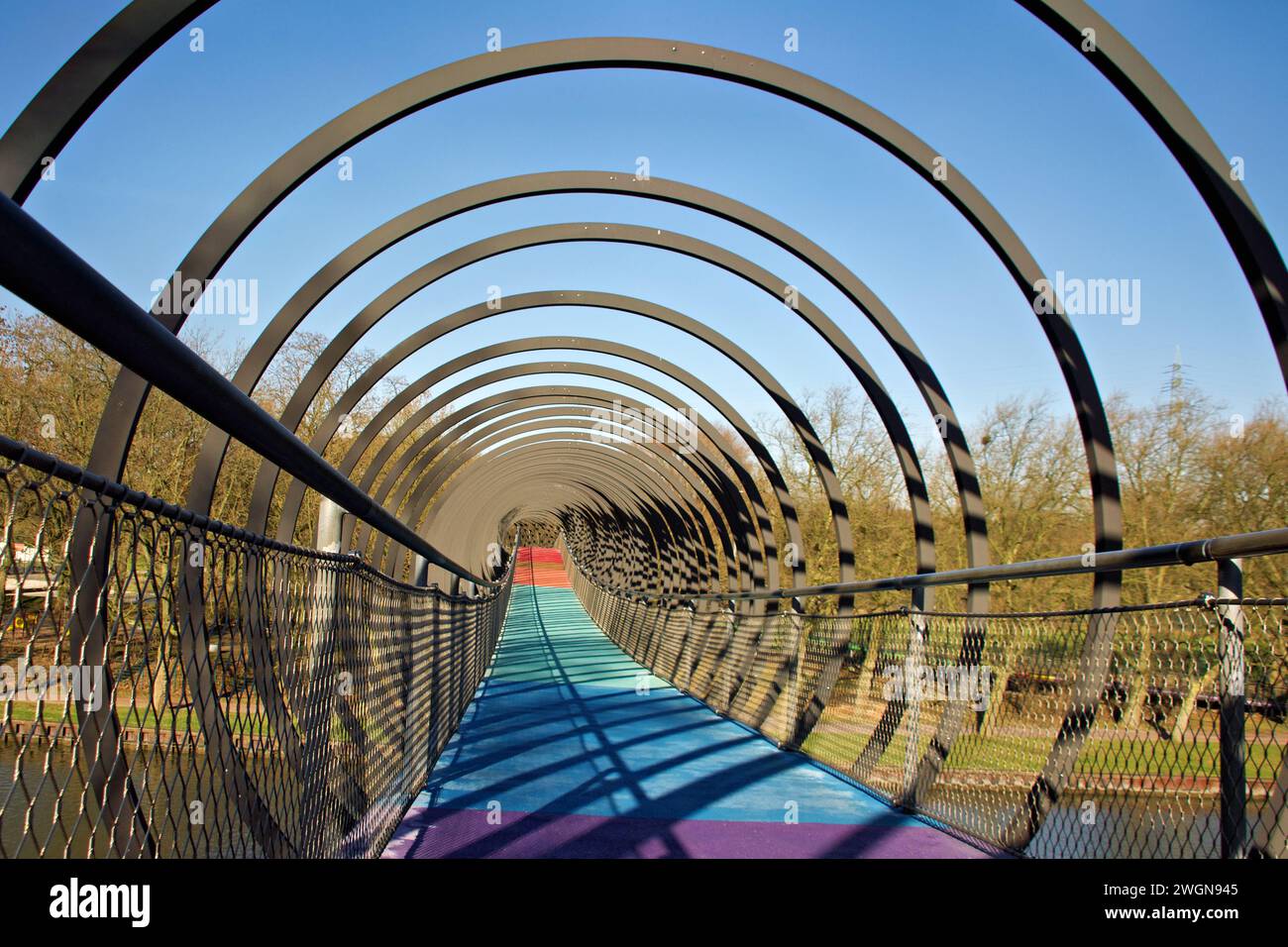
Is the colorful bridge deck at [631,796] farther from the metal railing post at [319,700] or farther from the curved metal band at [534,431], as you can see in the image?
the curved metal band at [534,431]

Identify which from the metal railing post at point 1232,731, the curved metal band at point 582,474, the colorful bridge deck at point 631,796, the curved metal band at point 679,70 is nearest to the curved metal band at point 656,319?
the colorful bridge deck at point 631,796

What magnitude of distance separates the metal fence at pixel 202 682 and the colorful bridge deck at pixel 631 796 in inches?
17.6

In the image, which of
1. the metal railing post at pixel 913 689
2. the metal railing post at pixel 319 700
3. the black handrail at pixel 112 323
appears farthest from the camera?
the metal railing post at pixel 913 689

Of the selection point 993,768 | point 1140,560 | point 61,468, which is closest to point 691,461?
point 993,768

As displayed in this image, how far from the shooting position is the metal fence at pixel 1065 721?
314 centimetres

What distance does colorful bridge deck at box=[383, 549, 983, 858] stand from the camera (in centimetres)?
512

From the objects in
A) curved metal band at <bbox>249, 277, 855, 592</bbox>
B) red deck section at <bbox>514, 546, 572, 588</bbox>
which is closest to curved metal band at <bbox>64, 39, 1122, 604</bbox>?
curved metal band at <bbox>249, 277, 855, 592</bbox>

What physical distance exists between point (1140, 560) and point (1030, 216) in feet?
17.6

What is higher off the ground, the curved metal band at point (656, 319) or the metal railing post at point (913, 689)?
the curved metal band at point (656, 319)

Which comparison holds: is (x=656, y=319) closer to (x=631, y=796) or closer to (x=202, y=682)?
(x=631, y=796)

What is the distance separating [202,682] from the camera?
90.9 inches

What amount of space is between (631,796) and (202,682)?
4416 millimetres

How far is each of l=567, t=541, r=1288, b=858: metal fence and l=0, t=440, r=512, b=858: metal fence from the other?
104 inches

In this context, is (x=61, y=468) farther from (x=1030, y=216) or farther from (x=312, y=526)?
(x=312, y=526)
